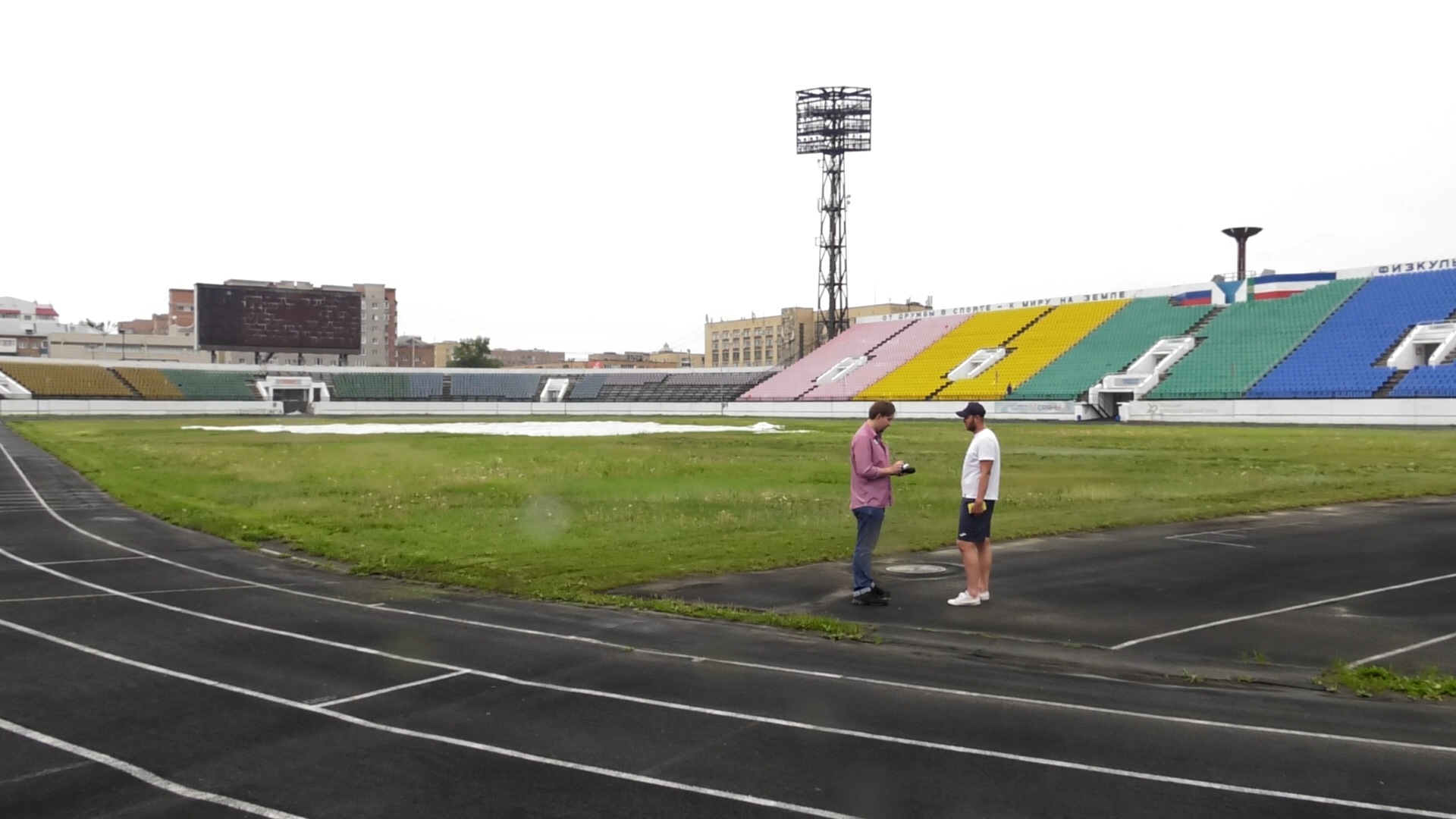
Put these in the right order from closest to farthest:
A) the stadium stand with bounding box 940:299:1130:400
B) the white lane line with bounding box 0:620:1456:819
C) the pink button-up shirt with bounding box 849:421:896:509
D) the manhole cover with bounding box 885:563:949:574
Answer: the white lane line with bounding box 0:620:1456:819
the pink button-up shirt with bounding box 849:421:896:509
the manhole cover with bounding box 885:563:949:574
the stadium stand with bounding box 940:299:1130:400

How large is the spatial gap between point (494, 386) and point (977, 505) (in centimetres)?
10631

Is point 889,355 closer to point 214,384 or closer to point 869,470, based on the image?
point 214,384

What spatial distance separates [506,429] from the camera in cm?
6122

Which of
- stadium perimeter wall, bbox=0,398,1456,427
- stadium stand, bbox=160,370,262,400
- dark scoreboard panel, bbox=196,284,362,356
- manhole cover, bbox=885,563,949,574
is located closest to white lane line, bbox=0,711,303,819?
manhole cover, bbox=885,563,949,574

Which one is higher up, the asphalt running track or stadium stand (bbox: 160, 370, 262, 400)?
stadium stand (bbox: 160, 370, 262, 400)

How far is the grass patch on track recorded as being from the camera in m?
15.2

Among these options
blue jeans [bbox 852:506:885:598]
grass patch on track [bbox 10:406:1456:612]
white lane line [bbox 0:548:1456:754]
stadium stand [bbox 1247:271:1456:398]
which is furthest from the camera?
stadium stand [bbox 1247:271:1456:398]

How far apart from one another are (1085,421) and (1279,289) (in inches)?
862

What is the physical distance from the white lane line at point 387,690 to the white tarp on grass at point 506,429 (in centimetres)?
4309

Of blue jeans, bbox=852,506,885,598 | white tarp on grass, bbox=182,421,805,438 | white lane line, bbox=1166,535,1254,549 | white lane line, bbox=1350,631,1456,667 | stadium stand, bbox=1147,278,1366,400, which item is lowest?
white tarp on grass, bbox=182,421,805,438

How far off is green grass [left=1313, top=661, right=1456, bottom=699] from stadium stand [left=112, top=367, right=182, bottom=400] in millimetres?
103240

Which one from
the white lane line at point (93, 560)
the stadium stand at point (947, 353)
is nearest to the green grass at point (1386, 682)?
the white lane line at point (93, 560)

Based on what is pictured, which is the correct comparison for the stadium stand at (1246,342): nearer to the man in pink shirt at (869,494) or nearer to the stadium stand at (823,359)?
the stadium stand at (823,359)

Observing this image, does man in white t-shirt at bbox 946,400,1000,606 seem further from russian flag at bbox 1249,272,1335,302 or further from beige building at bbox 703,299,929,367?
beige building at bbox 703,299,929,367
